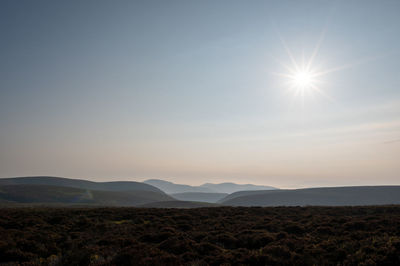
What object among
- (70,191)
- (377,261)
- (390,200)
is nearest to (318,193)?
(390,200)

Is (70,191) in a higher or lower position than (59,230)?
lower

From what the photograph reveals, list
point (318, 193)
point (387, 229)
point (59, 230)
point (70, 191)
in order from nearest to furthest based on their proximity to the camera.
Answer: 1. point (387, 229)
2. point (59, 230)
3. point (70, 191)
4. point (318, 193)

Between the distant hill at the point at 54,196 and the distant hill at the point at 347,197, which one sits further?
the distant hill at the point at 347,197

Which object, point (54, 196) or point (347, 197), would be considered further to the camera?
point (347, 197)

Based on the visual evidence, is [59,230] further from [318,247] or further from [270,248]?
[318,247]

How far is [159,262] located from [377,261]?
27.1 ft

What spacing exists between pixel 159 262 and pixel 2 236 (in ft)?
34.7

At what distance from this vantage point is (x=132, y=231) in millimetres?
16312

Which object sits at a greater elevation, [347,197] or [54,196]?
[347,197]

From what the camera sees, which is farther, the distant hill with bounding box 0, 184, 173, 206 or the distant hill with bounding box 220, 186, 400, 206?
the distant hill with bounding box 220, 186, 400, 206

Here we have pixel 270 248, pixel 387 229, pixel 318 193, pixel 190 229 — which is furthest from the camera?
pixel 318 193

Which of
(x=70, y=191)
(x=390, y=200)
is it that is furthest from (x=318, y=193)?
(x=70, y=191)

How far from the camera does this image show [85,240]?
13273 millimetres

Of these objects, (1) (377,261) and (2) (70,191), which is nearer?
(1) (377,261)
